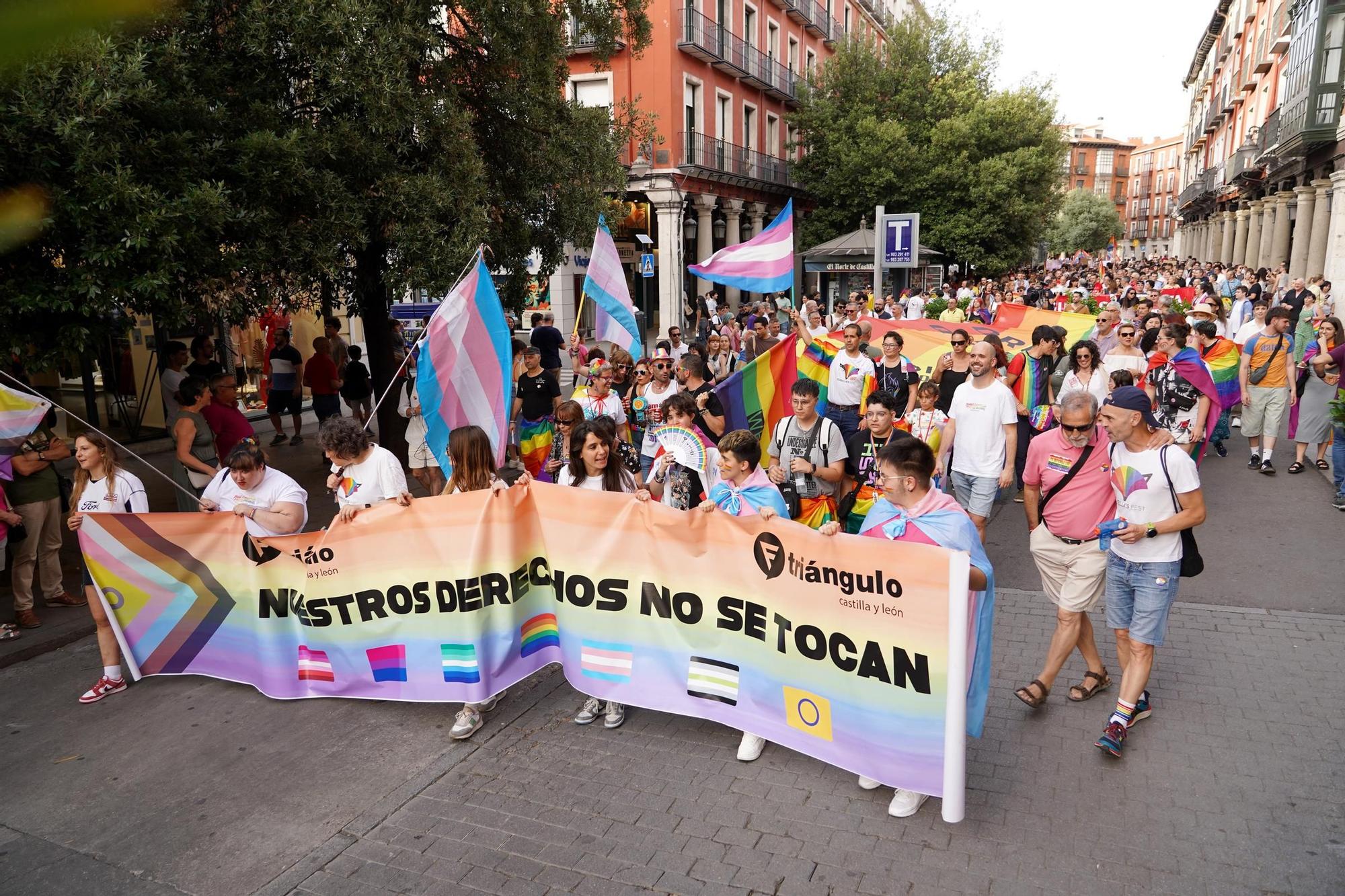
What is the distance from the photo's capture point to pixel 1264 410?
10070 mm

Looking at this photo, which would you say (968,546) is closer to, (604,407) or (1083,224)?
(604,407)

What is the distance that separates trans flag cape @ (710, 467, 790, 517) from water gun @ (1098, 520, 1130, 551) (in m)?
1.58

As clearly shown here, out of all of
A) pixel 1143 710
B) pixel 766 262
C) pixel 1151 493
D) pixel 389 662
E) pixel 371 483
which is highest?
pixel 766 262

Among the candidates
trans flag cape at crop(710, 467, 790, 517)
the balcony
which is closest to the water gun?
trans flag cape at crop(710, 467, 790, 517)

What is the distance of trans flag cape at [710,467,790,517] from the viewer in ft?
15.9

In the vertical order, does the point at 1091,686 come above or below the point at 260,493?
below

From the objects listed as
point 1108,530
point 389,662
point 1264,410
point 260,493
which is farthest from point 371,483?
point 1264,410

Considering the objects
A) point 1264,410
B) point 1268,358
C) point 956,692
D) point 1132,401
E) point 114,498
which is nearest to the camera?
point 956,692

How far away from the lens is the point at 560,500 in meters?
5.09

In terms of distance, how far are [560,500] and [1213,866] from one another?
3395mm

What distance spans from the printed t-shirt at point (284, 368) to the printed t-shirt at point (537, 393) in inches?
221

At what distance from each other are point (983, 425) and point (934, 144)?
90.6 feet

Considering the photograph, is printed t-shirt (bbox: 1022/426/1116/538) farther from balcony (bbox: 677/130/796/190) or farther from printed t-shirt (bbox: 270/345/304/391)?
balcony (bbox: 677/130/796/190)

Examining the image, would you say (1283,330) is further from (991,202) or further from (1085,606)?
(991,202)
